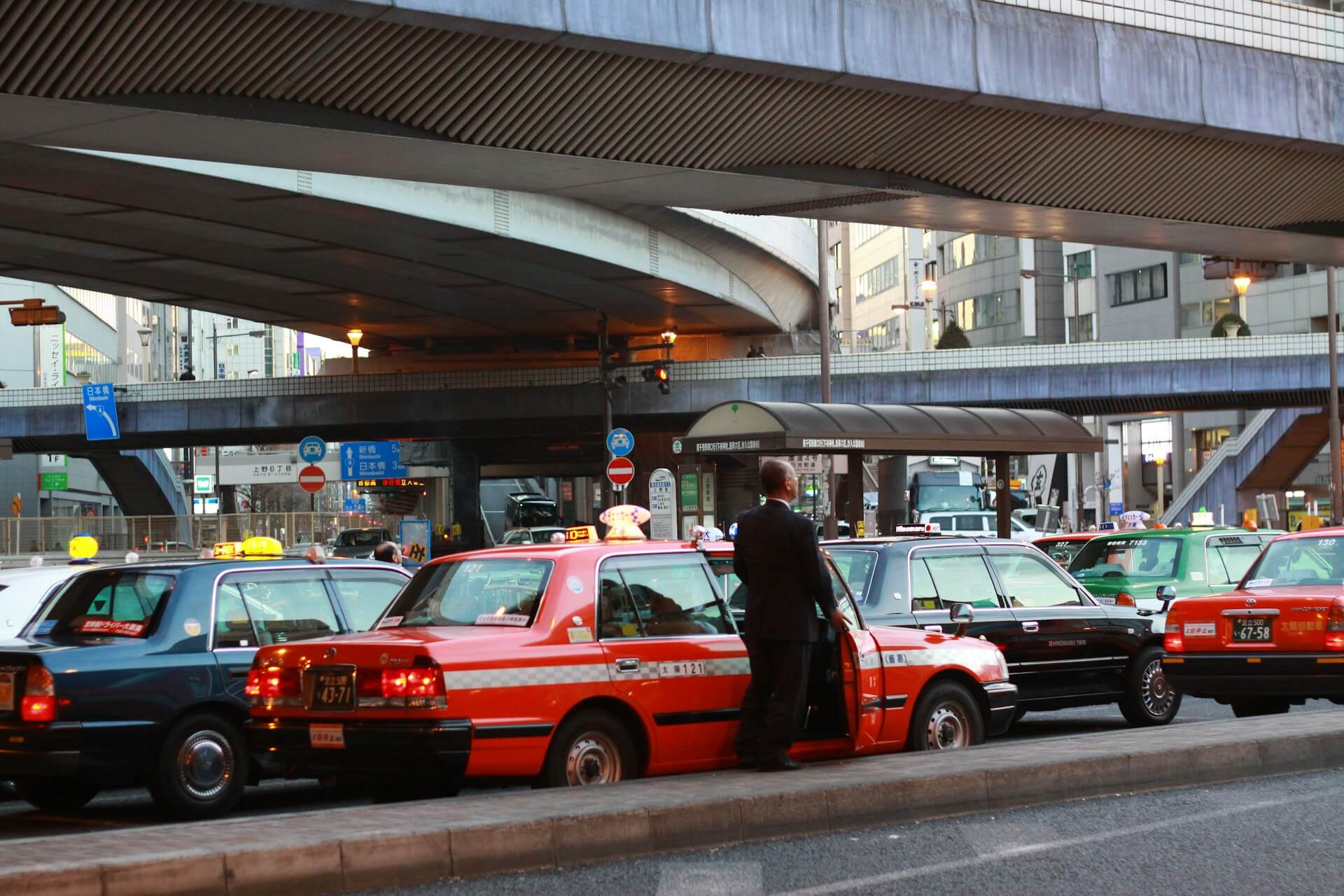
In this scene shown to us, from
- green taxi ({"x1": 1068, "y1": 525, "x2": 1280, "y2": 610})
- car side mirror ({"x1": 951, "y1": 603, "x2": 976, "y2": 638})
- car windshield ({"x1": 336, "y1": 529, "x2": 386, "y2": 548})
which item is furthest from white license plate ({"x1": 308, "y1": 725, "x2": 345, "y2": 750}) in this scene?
car windshield ({"x1": 336, "y1": 529, "x2": 386, "y2": 548})

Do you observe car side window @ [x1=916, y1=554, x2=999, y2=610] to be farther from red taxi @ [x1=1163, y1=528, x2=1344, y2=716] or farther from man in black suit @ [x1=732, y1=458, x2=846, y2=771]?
man in black suit @ [x1=732, y1=458, x2=846, y2=771]

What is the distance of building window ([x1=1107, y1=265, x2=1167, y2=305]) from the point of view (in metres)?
78.8

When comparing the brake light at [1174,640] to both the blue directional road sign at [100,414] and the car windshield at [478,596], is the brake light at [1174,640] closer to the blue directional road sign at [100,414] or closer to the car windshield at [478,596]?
the car windshield at [478,596]

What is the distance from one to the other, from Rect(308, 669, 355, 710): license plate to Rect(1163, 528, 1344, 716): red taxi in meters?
7.10

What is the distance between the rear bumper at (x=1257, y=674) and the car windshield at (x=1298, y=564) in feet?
3.16

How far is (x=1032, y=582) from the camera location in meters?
13.6

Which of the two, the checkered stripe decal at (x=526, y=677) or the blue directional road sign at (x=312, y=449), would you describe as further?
the blue directional road sign at (x=312, y=449)

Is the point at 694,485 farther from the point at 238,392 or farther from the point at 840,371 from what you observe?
the point at 238,392

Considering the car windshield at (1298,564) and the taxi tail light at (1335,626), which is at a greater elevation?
the car windshield at (1298,564)

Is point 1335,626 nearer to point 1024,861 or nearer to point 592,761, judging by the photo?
point 1024,861

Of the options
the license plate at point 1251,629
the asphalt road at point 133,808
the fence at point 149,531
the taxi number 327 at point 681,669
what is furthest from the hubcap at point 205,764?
the fence at point 149,531

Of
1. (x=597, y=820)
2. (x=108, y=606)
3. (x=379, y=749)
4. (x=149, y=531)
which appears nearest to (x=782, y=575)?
(x=597, y=820)

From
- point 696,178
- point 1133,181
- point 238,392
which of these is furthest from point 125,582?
point 238,392

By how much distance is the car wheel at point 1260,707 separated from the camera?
14025 millimetres
